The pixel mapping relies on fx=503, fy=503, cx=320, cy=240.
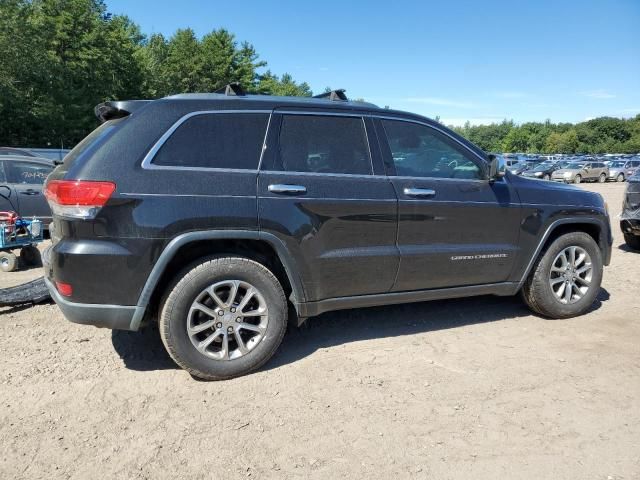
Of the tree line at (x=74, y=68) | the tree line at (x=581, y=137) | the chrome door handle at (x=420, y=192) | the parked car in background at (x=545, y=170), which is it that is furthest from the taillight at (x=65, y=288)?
the tree line at (x=581, y=137)

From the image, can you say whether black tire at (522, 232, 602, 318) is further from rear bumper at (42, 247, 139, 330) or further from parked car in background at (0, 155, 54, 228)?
parked car in background at (0, 155, 54, 228)

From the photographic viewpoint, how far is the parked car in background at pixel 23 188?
8.09 meters

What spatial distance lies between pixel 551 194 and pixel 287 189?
99.7 inches

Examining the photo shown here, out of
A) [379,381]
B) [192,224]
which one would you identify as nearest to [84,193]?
[192,224]

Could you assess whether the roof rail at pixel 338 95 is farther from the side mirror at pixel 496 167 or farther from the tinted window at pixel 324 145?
the side mirror at pixel 496 167

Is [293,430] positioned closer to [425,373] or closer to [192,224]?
[425,373]

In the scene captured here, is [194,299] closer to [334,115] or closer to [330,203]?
[330,203]

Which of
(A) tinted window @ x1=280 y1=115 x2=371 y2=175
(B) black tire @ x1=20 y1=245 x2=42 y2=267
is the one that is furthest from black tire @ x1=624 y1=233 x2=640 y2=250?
(B) black tire @ x1=20 y1=245 x2=42 y2=267

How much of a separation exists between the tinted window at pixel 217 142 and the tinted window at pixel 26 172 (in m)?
6.17

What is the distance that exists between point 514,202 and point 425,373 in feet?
5.61

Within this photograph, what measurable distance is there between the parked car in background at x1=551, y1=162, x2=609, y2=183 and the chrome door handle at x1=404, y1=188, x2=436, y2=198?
33.8 metres

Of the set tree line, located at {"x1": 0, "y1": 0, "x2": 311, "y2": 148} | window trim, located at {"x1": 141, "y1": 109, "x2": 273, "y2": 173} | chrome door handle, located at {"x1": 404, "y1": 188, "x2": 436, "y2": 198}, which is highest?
tree line, located at {"x1": 0, "y1": 0, "x2": 311, "y2": 148}

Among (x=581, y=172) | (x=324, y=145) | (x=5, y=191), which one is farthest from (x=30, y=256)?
(x=581, y=172)

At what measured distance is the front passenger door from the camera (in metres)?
3.88
